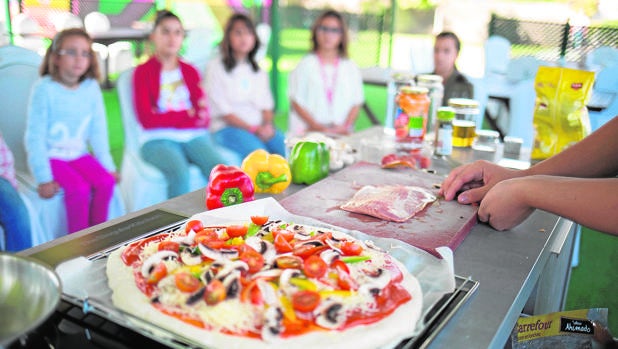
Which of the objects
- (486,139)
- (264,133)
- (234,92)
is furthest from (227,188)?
(234,92)

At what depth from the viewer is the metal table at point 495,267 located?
39.9 inches

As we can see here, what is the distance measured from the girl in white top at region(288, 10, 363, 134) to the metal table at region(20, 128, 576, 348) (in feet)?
7.86

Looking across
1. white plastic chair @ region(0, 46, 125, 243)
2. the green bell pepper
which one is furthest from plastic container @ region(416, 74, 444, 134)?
white plastic chair @ region(0, 46, 125, 243)

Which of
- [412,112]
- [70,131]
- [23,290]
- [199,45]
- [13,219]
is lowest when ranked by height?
[13,219]

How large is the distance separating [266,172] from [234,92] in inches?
93.8

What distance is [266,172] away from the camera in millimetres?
1735

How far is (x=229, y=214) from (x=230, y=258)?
319mm

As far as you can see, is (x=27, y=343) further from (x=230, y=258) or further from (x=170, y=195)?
(x=170, y=195)

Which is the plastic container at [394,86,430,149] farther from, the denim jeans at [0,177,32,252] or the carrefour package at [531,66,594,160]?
the denim jeans at [0,177,32,252]

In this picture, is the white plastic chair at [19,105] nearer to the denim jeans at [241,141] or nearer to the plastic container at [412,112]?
the denim jeans at [241,141]

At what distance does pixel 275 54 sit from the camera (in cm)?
752

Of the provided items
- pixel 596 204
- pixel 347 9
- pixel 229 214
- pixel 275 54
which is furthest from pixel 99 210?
pixel 347 9

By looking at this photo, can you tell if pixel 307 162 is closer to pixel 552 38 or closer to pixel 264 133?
pixel 264 133

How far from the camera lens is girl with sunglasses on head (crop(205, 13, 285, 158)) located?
3887 mm
